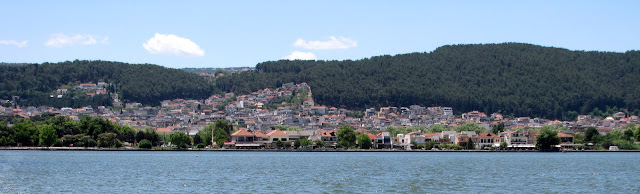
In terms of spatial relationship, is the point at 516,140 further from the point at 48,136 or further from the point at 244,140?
the point at 48,136

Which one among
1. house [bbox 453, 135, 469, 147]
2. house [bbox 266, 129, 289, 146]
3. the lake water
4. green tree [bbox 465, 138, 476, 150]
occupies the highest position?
house [bbox 266, 129, 289, 146]

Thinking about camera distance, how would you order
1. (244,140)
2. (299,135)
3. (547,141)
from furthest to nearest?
1. (299,135)
2. (244,140)
3. (547,141)

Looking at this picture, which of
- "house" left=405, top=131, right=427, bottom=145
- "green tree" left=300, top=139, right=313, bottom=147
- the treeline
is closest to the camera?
the treeline

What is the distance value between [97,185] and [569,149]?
281 ft

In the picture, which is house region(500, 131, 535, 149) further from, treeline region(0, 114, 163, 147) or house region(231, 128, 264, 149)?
treeline region(0, 114, 163, 147)

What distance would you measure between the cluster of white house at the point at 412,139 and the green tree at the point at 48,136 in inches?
889

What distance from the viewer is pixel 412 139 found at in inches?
4783

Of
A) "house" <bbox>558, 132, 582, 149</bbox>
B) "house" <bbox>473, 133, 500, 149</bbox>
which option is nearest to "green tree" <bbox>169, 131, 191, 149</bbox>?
"house" <bbox>473, 133, 500, 149</bbox>

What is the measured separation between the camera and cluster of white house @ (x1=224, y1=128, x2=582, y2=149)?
11456 cm

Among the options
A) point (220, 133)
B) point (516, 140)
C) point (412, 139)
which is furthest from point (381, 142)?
point (220, 133)

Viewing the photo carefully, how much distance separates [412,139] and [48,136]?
50.0 meters

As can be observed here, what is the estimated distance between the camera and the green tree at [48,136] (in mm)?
98938

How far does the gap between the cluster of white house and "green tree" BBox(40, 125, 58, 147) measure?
74.1 feet

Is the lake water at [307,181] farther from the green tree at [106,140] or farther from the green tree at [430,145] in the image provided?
the green tree at [430,145]
